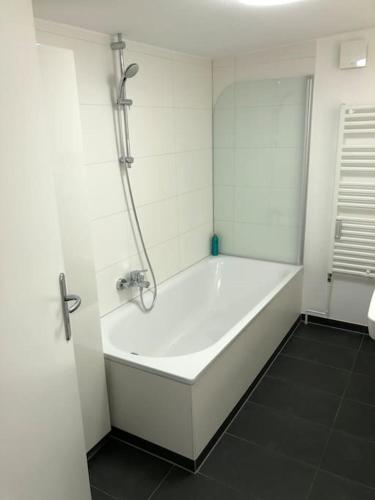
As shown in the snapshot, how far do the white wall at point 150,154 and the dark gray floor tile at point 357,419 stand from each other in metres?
1.45

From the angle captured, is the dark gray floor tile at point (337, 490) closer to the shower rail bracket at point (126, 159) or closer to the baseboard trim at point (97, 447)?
the baseboard trim at point (97, 447)

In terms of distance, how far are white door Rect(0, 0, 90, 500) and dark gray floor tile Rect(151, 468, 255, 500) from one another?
1.89ft

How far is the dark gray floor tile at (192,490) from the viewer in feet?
5.90

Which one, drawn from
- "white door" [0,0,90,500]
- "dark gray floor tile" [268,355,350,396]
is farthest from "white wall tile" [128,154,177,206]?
"dark gray floor tile" [268,355,350,396]

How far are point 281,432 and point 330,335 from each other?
1.18 metres

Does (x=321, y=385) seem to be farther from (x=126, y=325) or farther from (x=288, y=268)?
(x=126, y=325)

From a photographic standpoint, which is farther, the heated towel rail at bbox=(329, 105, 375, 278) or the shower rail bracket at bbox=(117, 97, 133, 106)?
the heated towel rail at bbox=(329, 105, 375, 278)

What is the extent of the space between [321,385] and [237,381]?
0.63 meters

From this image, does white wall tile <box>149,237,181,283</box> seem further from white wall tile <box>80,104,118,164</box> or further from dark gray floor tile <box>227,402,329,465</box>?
dark gray floor tile <box>227,402,329,465</box>

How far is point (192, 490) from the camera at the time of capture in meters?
A: 1.83

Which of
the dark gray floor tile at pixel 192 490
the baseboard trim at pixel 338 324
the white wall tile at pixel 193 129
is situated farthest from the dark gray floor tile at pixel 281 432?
the white wall tile at pixel 193 129

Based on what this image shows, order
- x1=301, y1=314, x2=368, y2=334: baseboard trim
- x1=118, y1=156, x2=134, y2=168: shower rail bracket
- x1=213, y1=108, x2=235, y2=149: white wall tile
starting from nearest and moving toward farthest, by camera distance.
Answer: x1=118, y1=156, x2=134, y2=168: shower rail bracket
x1=301, y1=314, x2=368, y2=334: baseboard trim
x1=213, y1=108, x2=235, y2=149: white wall tile

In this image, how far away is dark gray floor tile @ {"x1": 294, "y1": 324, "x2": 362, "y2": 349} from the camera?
119 inches

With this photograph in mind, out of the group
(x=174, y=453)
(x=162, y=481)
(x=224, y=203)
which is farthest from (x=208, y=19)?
(x=162, y=481)
